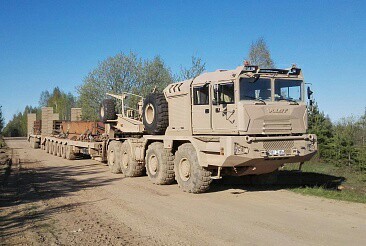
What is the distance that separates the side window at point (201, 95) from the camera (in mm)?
10617

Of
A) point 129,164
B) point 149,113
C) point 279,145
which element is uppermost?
point 149,113

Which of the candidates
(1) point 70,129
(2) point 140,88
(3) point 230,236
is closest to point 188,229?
(3) point 230,236

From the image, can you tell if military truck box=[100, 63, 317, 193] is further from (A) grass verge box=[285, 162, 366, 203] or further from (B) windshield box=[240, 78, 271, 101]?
(A) grass verge box=[285, 162, 366, 203]

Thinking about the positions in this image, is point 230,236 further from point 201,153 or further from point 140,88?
point 140,88

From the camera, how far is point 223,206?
888 centimetres

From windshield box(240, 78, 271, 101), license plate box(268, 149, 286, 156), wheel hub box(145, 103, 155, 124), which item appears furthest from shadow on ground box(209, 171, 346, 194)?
wheel hub box(145, 103, 155, 124)

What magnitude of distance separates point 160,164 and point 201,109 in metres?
2.49

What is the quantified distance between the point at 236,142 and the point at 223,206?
1.59m

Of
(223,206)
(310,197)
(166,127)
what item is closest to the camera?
(223,206)

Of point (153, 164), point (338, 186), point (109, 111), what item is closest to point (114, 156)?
point (109, 111)

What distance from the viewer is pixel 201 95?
10828 mm

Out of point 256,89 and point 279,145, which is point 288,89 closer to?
point 256,89

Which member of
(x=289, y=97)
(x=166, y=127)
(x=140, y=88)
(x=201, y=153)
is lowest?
(x=201, y=153)

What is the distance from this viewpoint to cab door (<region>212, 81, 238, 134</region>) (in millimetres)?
9781
